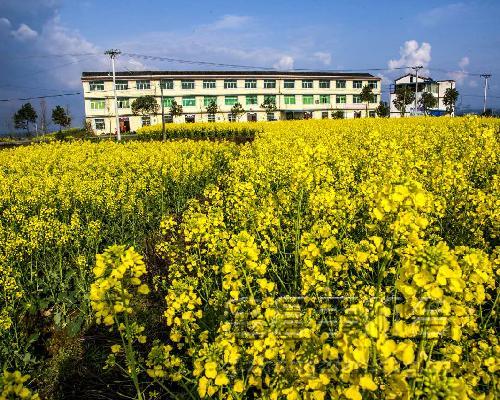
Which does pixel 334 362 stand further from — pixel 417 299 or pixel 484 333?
pixel 484 333

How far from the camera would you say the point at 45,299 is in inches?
194

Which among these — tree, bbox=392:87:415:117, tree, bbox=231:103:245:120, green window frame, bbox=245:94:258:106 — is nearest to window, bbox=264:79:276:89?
green window frame, bbox=245:94:258:106

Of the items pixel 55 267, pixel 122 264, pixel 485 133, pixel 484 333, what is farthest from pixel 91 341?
pixel 485 133

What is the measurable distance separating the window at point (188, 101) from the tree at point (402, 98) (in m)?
31.2

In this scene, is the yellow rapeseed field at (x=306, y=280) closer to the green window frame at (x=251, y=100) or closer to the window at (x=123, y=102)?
the window at (x=123, y=102)

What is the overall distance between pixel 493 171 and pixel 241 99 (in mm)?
57963

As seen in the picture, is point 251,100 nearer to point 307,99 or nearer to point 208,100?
point 208,100

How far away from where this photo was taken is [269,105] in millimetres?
60719

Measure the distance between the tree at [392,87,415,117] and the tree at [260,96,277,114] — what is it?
19229mm

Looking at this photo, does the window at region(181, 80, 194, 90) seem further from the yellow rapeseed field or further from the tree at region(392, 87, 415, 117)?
the yellow rapeseed field

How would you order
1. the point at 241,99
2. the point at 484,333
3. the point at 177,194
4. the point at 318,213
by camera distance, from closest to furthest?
1. the point at 484,333
2. the point at 318,213
3. the point at 177,194
4. the point at 241,99

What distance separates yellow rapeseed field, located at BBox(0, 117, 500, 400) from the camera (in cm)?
155

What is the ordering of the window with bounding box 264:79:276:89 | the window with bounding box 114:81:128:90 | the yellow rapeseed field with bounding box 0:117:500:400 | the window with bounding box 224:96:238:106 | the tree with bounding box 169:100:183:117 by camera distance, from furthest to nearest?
the window with bounding box 264:79:276:89 < the window with bounding box 224:96:238:106 < the window with bounding box 114:81:128:90 < the tree with bounding box 169:100:183:117 < the yellow rapeseed field with bounding box 0:117:500:400

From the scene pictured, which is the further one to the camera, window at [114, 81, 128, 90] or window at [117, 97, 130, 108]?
window at [117, 97, 130, 108]
